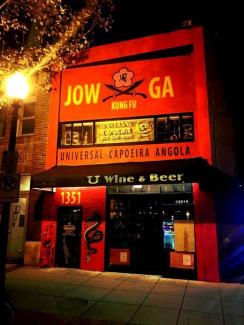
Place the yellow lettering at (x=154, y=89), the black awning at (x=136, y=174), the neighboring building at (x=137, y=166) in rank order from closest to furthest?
the black awning at (x=136, y=174) < the neighboring building at (x=137, y=166) < the yellow lettering at (x=154, y=89)

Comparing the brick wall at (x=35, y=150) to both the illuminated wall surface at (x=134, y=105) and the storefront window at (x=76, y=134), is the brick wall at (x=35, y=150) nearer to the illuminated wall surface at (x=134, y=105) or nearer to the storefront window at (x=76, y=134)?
the illuminated wall surface at (x=134, y=105)

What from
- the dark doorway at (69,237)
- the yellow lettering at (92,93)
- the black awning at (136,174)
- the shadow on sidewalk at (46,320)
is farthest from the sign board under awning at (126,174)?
the shadow on sidewalk at (46,320)

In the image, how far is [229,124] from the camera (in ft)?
30.6

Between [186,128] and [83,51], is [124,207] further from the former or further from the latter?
[83,51]

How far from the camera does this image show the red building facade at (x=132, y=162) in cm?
923

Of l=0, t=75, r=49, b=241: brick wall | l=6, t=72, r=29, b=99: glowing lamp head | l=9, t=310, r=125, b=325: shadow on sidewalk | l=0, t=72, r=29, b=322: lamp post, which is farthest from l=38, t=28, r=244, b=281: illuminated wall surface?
l=6, t=72, r=29, b=99: glowing lamp head

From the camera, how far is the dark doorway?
10539 mm

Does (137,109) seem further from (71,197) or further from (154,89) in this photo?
(71,197)

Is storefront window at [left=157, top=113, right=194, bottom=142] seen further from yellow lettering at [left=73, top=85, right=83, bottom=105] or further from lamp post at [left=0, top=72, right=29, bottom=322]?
lamp post at [left=0, top=72, right=29, bottom=322]

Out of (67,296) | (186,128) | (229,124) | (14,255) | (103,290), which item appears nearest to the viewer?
(67,296)

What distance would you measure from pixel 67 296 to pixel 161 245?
11.7 feet

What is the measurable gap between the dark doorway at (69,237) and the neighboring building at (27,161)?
0.94 meters

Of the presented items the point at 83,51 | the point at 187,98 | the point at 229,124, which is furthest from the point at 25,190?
the point at 229,124

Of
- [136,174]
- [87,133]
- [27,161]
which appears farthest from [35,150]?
[136,174]
